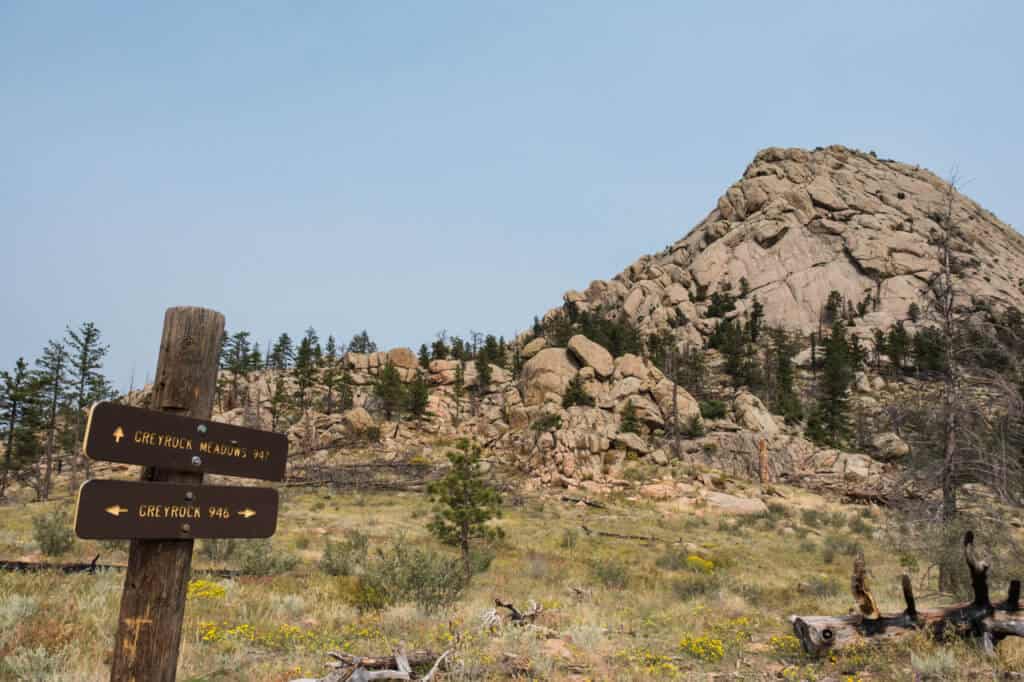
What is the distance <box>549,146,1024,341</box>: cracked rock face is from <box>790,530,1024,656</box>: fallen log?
82179mm

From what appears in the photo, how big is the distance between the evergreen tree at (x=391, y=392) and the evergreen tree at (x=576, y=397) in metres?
17.4

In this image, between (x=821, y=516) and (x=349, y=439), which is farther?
(x=349, y=439)

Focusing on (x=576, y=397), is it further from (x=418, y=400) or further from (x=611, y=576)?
(x=611, y=576)

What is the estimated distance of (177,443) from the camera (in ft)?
13.1

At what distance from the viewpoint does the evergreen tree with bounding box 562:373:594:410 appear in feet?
171

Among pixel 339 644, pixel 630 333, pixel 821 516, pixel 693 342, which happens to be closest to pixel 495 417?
pixel 630 333

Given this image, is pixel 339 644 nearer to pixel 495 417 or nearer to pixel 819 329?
pixel 495 417

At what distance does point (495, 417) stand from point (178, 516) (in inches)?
2158

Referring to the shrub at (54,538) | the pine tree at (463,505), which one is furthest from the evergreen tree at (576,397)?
the shrub at (54,538)

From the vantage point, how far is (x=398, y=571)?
400 inches

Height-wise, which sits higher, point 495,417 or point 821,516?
point 495,417

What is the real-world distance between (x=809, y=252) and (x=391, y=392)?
8294 cm

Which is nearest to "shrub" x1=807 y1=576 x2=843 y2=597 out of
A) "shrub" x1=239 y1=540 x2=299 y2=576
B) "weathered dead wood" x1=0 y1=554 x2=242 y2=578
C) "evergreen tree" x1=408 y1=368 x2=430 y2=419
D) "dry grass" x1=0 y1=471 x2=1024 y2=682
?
"dry grass" x1=0 y1=471 x2=1024 y2=682

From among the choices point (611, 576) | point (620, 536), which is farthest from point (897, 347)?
point (611, 576)
